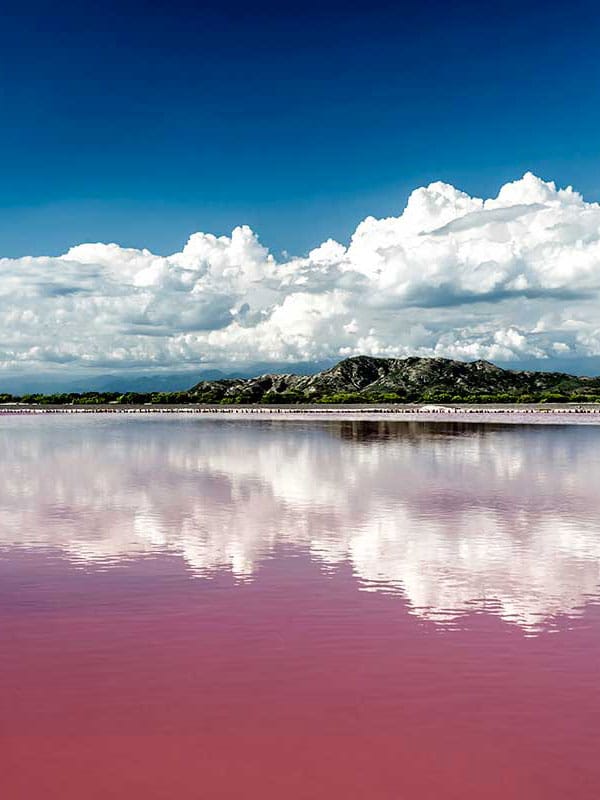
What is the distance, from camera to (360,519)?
3058cm

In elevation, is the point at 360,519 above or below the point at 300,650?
above

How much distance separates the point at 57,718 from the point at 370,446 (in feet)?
195

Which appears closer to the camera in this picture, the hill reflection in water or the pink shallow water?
the pink shallow water

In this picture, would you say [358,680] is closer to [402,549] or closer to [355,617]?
[355,617]

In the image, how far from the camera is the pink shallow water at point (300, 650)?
37.1 feet

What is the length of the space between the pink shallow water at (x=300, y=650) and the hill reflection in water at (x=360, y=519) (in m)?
0.15

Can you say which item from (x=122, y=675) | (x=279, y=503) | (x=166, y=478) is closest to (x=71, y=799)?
(x=122, y=675)

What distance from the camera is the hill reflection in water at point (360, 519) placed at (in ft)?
69.4

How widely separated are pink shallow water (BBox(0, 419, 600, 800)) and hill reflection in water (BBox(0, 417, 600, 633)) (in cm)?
15

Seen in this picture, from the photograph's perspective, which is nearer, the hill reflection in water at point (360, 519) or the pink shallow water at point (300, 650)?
the pink shallow water at point (300, 650)

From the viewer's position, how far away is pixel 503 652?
15555 millimetres

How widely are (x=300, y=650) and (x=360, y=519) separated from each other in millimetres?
14965

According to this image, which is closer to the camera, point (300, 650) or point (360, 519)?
point (300, 650)

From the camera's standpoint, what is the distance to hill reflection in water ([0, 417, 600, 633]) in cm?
2114
